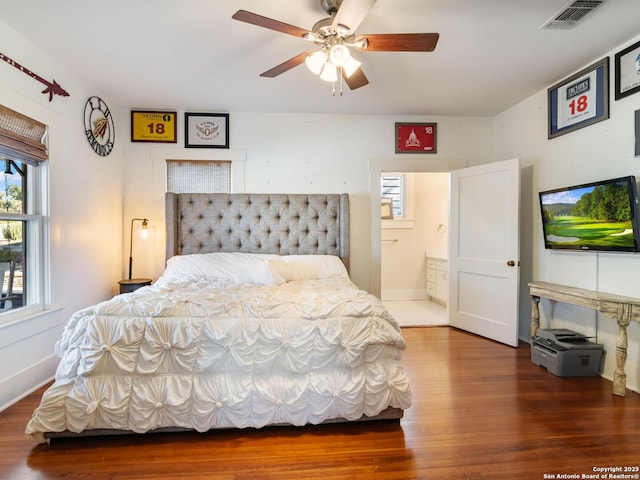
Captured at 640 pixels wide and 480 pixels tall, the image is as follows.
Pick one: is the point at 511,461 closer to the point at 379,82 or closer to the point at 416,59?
the point at 416,59

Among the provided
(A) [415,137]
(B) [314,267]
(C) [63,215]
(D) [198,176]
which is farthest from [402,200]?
(C) [63,215]

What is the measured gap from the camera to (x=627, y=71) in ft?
7.82

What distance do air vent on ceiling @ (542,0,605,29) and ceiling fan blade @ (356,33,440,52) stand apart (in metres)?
0.95

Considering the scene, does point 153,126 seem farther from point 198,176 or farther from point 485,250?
point 485,250

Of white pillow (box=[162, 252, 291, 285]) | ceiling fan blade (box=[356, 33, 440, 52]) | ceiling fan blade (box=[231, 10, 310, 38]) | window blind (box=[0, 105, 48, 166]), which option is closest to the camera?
ceiling fan blade (box=[231, 10, 310, 38])

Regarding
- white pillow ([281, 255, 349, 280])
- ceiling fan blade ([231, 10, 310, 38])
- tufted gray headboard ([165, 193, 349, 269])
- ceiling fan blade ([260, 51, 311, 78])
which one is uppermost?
ceiling fan blade ([260, 51, 311, 78])

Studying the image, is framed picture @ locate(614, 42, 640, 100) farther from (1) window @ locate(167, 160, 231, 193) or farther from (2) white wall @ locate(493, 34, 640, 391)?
(1) window @ locate(167, 160, 231, 193)

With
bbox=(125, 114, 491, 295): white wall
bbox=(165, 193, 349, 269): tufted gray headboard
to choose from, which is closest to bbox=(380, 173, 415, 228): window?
bbox=(125, 114, 491, 295): white wall

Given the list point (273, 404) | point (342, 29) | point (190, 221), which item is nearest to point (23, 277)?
point (190, 221)

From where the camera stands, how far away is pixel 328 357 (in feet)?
5.88

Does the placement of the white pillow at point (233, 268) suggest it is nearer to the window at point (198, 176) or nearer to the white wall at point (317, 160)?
the white wall at point (317, 160)

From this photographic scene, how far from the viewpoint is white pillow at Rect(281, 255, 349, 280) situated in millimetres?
3108

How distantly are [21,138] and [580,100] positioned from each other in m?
4.41

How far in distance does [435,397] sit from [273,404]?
3.94 feet
